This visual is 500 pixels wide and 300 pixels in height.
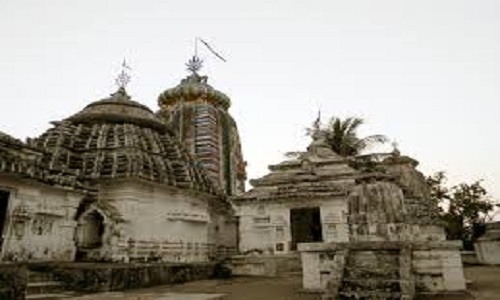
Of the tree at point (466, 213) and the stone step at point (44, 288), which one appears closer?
the stone step at point (44, 288)

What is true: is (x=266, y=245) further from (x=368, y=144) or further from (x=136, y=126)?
(x=368, y=144)

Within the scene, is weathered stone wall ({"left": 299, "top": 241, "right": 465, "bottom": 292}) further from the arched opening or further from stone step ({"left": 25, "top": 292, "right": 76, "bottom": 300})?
the arched opening

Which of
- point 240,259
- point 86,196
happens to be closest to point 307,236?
point 240,259

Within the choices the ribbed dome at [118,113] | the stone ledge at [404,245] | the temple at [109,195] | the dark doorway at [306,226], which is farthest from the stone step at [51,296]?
the dark doorway at [306,226]

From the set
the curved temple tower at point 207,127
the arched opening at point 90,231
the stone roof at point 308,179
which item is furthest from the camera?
the curved temple tower at point 207,127

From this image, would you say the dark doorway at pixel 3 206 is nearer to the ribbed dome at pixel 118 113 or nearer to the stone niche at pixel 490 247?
the ribbed dome at pixel 118 113

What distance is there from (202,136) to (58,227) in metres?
16.6

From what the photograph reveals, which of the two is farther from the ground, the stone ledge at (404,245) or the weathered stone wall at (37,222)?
the weathered stone wall at (37,222)

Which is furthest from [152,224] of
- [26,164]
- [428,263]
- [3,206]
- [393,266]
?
[428,263]

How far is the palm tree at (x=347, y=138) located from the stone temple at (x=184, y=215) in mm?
2472

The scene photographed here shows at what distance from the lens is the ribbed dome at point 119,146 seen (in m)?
17.2

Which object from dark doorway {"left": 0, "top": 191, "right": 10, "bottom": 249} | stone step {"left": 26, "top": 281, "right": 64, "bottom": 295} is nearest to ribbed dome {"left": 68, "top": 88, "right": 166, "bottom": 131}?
dark doorway {"left": 0, "top": 191, "right": 10, "bottom": 249}

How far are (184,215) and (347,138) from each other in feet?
53.4

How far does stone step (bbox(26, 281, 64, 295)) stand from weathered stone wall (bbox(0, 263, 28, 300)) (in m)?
2.84
